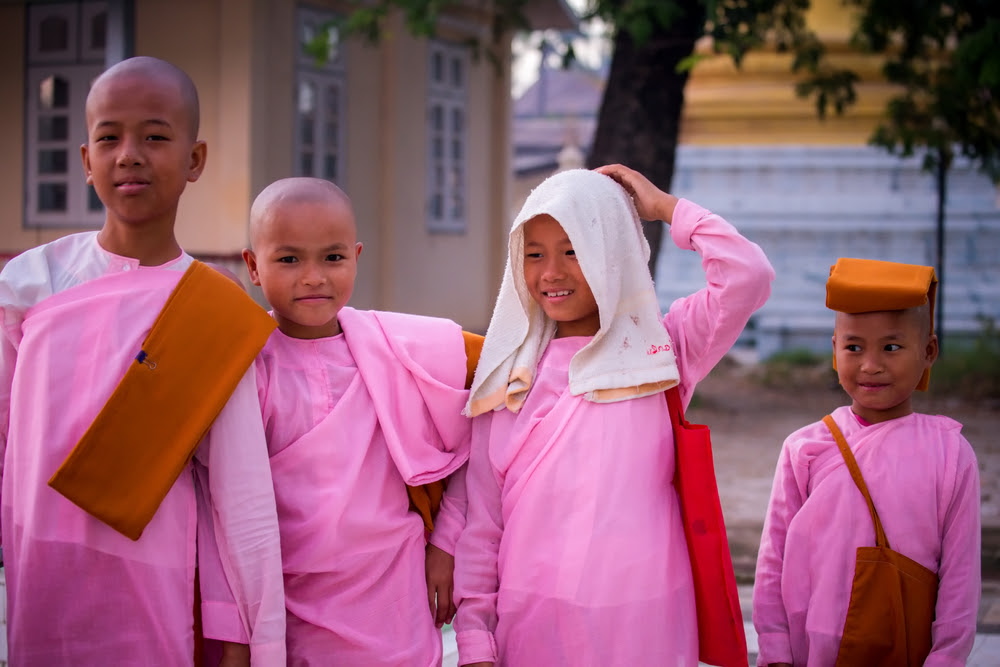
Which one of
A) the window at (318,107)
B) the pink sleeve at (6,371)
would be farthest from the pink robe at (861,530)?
the window at (318,107)

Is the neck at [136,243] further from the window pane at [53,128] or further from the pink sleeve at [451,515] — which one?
the window pane at [53,128]

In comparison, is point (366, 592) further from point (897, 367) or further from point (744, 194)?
point (744, 194)

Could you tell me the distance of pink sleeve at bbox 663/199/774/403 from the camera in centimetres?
247

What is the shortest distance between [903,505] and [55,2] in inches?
365

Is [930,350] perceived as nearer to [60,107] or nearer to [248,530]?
[248,530]

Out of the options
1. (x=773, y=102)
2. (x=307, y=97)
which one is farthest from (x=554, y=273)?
(x=773, y=102)

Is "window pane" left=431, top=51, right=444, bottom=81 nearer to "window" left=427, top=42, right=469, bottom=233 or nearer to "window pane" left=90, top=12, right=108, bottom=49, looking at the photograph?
"window" left=427, top=42, right=469, bottom=233

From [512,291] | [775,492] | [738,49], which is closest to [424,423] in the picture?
[512,291]

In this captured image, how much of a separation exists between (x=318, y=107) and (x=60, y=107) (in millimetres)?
2313

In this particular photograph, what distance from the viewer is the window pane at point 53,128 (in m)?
9.91

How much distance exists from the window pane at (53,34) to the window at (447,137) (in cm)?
371

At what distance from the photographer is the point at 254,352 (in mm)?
2303

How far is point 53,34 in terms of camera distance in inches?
392

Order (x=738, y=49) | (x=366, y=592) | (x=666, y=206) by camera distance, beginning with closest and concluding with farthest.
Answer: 1. (x=366, y=592)
2. (x=666, y=206)
3. (x=738, y=49)
